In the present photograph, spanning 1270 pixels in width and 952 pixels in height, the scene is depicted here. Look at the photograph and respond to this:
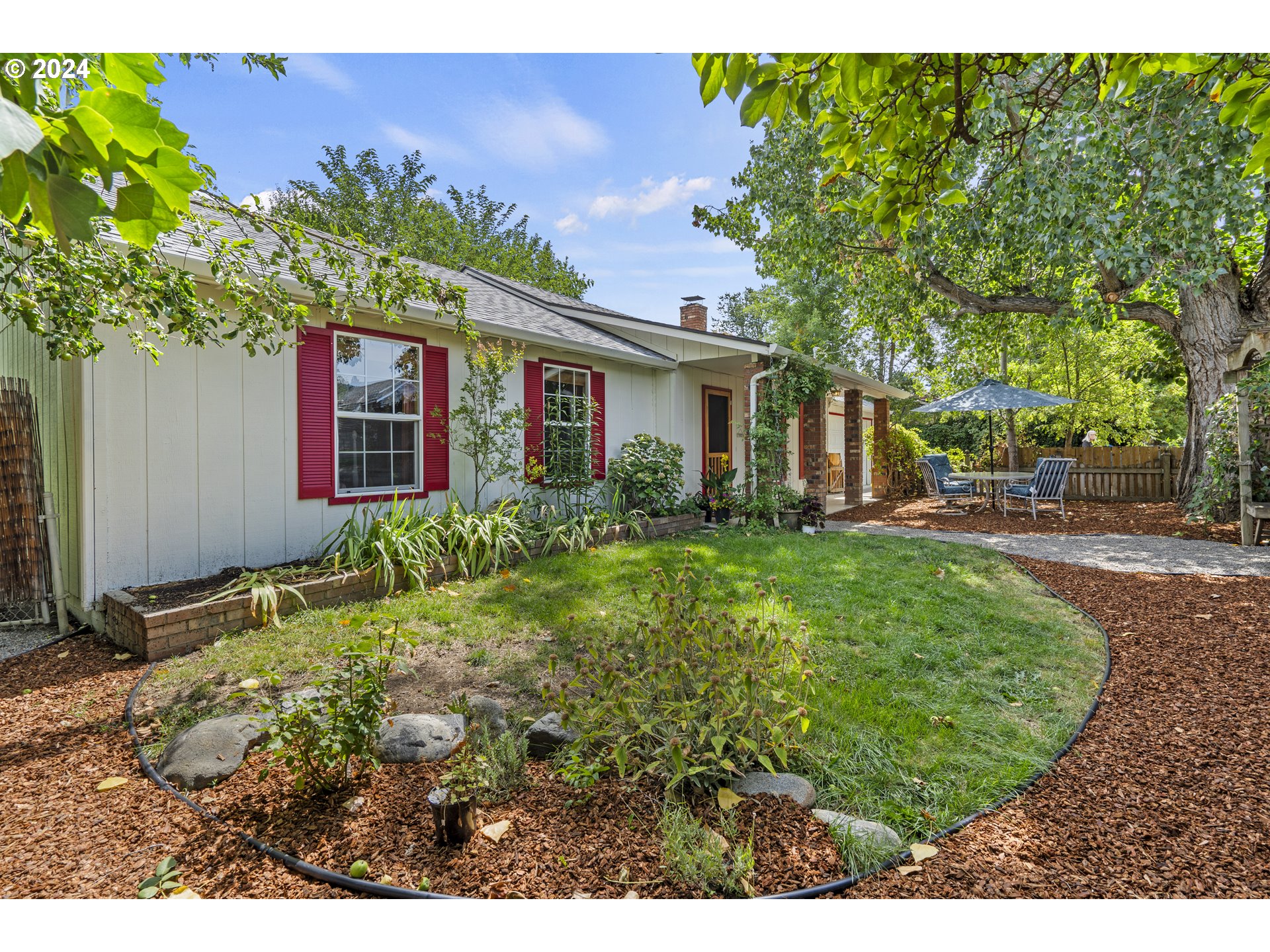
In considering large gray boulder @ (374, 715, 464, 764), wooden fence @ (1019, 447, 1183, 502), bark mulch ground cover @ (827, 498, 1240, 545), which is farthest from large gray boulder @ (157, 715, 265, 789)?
wooden fence @ (1019, 447, 1183, 502)

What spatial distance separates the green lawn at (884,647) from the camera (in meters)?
2.23

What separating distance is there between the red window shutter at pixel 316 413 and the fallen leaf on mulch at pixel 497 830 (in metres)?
4.20

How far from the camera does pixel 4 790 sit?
220 cm

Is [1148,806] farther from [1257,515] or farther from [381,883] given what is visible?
[1257,515]

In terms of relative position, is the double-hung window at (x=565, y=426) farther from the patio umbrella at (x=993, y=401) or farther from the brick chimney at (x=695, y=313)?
the patio umbrella at (x=993, y=401)

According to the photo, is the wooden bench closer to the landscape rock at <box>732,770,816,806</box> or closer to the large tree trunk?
the large tree trunk

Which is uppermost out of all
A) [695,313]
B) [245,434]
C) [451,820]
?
[695,313]

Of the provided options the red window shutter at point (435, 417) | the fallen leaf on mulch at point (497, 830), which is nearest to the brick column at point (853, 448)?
the red window shutter at point (435, 417)

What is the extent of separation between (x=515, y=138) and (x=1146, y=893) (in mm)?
4708

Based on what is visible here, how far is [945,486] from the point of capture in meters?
11.0

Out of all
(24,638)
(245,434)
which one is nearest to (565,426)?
(245,434)

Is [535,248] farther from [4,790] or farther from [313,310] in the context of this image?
[4,790]

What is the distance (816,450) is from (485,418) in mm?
6820
